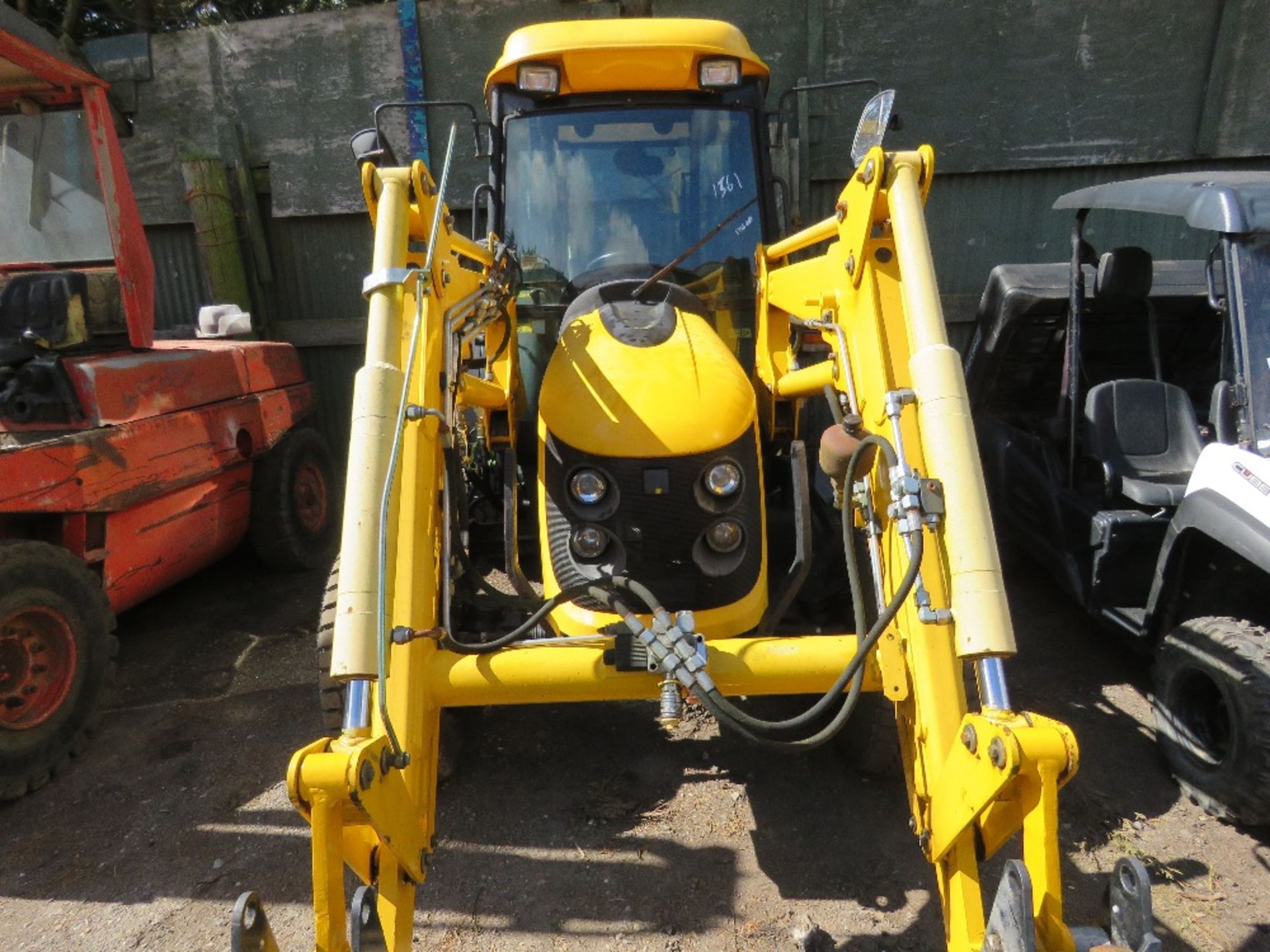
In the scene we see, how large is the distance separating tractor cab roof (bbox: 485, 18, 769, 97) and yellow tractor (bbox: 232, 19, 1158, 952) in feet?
0.04

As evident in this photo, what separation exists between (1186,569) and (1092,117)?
12.6ft

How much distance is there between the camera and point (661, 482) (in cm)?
233

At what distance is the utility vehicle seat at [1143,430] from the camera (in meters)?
3.48

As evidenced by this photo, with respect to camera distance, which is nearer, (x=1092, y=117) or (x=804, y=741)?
(x=804, y=741)

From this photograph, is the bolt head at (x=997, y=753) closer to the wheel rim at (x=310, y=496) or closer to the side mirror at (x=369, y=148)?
the side mirror at (x=369, y=148)

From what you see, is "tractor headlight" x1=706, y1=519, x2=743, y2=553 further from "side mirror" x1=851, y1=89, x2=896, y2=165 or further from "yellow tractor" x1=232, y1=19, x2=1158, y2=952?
"side mirror" x1=851, y1=89, x2=896, y2=165

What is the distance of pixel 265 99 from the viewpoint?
588 centimetres

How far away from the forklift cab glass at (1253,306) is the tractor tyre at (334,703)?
2995 millimetres

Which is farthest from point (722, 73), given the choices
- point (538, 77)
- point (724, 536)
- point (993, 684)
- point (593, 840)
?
point (593, 840)

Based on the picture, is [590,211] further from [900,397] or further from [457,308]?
[900,397]

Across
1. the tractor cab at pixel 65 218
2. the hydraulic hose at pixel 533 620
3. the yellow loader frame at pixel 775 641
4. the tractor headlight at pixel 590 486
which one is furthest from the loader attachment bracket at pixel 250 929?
the tractor cab at pixel 65 218

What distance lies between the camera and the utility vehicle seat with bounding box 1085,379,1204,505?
3477 mm

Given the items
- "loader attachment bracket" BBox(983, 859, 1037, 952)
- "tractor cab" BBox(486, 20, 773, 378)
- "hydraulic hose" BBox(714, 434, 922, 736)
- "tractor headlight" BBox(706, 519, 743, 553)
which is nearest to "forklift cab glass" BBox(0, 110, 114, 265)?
"tractor cab" BBox(486, 20, 773, 378)

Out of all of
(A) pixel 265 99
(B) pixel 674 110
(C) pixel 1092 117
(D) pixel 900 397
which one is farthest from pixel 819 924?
(A) pixel 265 99
